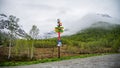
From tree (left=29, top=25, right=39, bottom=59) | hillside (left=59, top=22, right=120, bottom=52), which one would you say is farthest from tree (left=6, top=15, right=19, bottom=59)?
hillside (left=59, top=22, right=120, bottom=52)

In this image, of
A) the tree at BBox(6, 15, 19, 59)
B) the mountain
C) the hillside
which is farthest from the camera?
the hillside

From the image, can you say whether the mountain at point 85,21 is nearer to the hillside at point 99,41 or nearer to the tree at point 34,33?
the hillside at point 99,41

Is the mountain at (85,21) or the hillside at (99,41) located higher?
the mountain at (85,21)

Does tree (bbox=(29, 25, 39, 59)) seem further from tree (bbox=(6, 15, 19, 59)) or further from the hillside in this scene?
the hillside

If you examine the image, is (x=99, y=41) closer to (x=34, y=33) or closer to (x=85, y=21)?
(x=85, y=21)

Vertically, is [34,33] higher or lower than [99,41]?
higher

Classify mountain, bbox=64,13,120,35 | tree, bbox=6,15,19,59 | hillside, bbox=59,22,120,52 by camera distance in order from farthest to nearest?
hillside, bbox=59,22,120,52 < mountain, bbox=64,13,120,35 < tree, bbox=6,15,19,59

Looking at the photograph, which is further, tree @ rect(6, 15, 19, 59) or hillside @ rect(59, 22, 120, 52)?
hillside @ rect(59, 22, 120, 52)

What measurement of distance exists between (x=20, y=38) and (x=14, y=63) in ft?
8.84

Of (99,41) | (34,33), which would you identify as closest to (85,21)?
(99,41)

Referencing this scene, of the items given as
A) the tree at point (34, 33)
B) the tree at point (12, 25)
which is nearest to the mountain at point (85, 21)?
the tree at point (34, 33)

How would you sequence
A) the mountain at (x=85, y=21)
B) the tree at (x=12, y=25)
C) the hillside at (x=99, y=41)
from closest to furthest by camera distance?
the tree at (x=12, y=25) → the mountain at (x=85, y=21) → the hillside at (x=99, y=41)

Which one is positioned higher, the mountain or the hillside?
the mountain

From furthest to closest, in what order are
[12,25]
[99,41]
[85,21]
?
[85,21] → [99,41] → [12,25]
